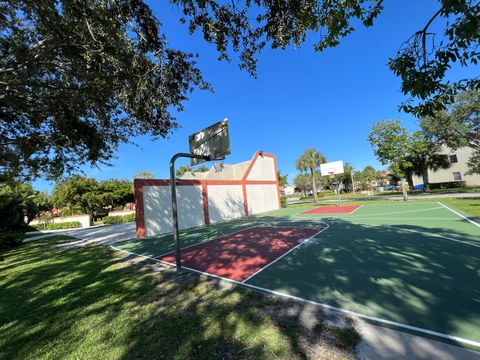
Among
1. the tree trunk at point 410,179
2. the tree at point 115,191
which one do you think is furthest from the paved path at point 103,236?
the tree trunk at point 410,179

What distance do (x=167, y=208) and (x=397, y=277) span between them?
42.9 ft

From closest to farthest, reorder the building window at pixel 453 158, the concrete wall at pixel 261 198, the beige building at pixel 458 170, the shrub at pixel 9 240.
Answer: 1. the shrub at pixel 9 240
2. the concrete wall at pixel 261 198
3. the beige building at pixel 458 170
4. the building window at pixel 453 158

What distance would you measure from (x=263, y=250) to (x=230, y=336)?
4655 millimetres

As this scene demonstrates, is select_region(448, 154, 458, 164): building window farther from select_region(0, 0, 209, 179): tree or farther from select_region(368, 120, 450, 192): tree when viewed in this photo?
select_region(0, 0, 209, 179): tree

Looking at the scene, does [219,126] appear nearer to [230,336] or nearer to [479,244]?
[230,336]

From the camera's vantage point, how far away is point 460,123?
2539cm

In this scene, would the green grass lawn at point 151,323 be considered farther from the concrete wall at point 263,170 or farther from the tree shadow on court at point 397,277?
the concrete wall at point 263,170

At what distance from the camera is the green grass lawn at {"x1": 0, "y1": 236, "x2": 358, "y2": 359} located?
2.84 m

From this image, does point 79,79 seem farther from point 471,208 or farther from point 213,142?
point 471,208

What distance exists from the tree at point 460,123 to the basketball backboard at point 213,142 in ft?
87.5

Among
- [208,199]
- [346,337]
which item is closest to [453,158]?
[208,199]

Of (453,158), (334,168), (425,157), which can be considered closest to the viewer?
(334,168)

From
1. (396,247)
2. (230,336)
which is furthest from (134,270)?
(396,247)

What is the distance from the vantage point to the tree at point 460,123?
2383cm
